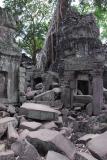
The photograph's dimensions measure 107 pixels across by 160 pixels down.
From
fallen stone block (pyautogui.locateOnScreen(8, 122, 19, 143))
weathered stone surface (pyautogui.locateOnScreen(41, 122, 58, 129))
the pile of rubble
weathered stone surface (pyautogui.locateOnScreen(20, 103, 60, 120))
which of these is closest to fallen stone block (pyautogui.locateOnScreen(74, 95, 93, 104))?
the pile of rubble

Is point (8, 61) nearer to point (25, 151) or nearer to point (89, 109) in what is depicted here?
point (89, 109)

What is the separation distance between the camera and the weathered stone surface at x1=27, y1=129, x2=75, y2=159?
5167mm

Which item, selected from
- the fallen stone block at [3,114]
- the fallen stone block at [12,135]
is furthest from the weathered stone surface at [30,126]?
the fallen stone block at [3,114]

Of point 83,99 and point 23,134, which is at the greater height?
point 83,99

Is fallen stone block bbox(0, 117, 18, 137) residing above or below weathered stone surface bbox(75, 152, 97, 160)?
above

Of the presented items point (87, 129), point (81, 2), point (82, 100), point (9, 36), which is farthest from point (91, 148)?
point (81, 2)

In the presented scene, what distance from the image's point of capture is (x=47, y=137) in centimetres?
542

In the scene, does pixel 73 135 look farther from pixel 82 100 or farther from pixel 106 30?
pixel 106 30

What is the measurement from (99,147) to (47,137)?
3.38 feet

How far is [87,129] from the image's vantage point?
25.1 feet

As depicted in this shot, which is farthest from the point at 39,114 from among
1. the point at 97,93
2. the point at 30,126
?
the point at 97,93

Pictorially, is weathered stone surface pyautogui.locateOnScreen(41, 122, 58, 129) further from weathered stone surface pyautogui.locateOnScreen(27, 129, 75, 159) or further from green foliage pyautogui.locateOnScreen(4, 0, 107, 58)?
green foliage pyautogui.locateOnScreen(4, 0, 107, 58)

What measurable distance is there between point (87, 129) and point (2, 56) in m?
3.88

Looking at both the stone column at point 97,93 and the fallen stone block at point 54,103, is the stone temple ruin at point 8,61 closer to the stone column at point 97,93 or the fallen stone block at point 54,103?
the fallen stone block at point 54,103
